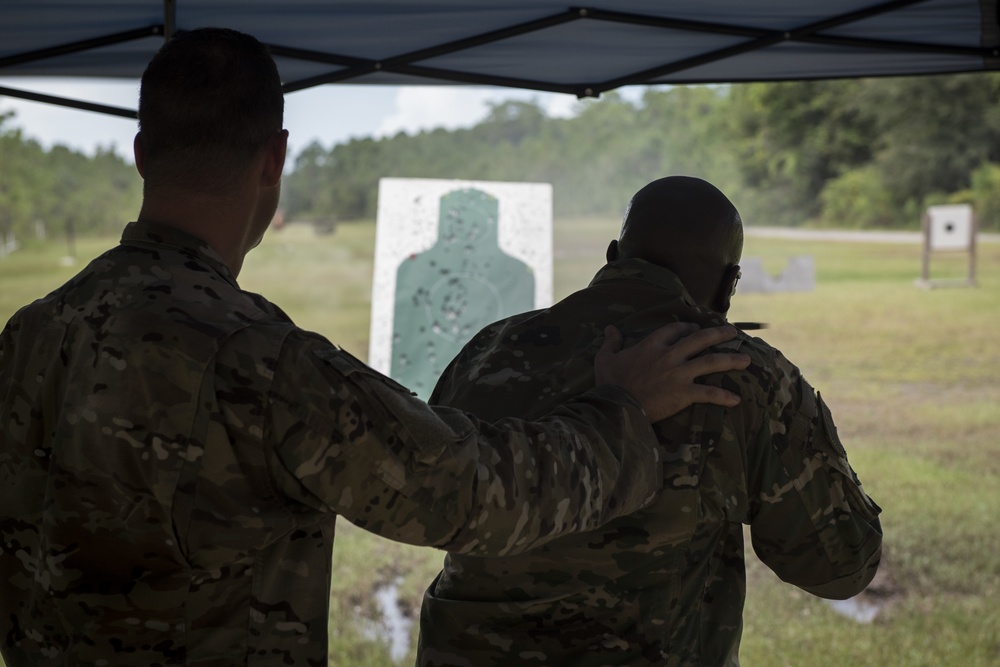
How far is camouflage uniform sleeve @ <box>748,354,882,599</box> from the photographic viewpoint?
1626 millimetres

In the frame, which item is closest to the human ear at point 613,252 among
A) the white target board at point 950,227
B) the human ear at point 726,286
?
the human ear at point 726,286

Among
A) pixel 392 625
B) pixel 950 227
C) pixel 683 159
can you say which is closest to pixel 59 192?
pixel 683 159

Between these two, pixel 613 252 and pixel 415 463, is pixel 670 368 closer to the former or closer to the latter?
pixel 415 463

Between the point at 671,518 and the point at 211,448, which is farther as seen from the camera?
the point at 671,518

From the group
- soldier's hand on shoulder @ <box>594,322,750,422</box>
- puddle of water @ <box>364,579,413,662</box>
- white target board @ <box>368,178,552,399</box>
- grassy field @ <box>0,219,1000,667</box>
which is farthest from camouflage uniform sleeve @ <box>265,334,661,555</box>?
white target board @ <box>368,178,552,399</box>

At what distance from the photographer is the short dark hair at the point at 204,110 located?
122cm

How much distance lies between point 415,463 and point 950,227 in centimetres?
1369

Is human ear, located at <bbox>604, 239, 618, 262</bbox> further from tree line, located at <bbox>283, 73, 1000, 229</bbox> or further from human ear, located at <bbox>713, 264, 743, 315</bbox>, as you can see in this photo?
tree line, located at <bbox>283, 73, 1000, 229</bbox>

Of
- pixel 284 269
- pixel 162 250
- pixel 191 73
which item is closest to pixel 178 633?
pixel 162 250

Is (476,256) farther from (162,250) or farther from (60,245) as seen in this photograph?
(60,245)

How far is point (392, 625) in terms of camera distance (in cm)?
607

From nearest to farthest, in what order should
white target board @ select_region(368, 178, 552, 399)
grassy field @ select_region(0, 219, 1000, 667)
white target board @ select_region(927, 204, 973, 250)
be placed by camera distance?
grassy field @ select_region(0, 219, 1000, 667) < white target board @ select_region(368, 178, 552, 399) < white target board @ select_region(927, 204, 973, 250)

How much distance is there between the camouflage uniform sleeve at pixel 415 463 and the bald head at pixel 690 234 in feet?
2.02

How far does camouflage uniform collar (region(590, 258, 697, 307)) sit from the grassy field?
3.78 m
